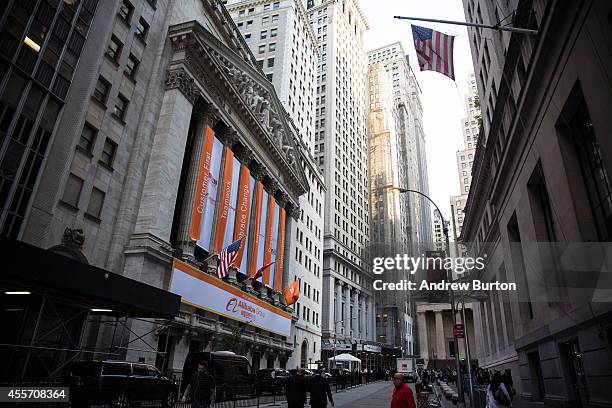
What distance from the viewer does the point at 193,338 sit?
30891mm

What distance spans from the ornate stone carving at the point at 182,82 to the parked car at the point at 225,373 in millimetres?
19589

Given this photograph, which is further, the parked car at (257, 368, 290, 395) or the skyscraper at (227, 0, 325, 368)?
the skyscraper at (227, 0, 325, 368)

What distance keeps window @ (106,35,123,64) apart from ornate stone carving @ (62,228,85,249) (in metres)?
11.5

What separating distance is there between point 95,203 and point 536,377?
1122 inches

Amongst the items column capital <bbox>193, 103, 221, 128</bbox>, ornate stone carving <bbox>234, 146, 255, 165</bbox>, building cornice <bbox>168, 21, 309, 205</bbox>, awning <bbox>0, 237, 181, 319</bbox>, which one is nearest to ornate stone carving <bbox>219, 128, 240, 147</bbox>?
building cornice <bbox>168, 21, 309, 205</bbox>

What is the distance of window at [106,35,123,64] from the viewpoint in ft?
87.1

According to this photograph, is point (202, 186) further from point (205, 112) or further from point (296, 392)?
point (296, 392)

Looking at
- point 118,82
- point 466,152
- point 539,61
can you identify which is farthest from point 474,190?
point 466,152

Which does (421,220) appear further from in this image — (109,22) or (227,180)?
(109,22)

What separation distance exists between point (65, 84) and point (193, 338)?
19.3 m

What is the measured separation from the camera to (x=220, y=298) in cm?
3322

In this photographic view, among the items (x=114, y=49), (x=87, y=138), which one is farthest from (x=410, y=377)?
(x=114, y=49)

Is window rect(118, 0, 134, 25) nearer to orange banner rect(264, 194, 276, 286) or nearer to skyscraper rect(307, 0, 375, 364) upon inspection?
orange banner rect(264, 194, 276, 286)
